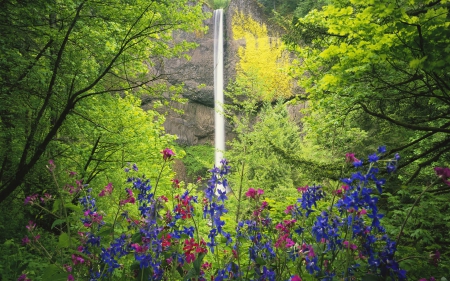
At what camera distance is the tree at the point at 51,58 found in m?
3.46

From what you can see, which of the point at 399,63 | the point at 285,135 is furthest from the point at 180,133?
the point at 399,63

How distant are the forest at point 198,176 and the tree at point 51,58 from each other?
0.02 metres

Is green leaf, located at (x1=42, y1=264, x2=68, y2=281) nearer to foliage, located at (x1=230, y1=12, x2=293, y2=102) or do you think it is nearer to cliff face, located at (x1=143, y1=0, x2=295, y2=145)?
foliage, located at (x1=230, y1=12, x2=293, y2=102)

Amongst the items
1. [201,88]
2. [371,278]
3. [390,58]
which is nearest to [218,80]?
[201,88]

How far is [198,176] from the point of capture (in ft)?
9.29

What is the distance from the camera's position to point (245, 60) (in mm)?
25125

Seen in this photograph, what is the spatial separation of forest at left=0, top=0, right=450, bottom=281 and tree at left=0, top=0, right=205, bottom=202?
2 centimetres

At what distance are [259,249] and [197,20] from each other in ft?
15.5

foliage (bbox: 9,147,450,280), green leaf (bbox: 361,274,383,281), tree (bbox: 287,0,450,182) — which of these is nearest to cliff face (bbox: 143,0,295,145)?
tree (bbox: 287,0,450,182)

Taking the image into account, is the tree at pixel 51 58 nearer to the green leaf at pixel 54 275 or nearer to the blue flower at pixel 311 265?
the green leaf at pixel 54 275

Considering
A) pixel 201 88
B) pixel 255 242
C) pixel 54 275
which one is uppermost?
pixel 201 88

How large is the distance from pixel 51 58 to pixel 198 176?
2559 mm

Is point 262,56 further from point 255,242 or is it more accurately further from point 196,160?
point 255,242

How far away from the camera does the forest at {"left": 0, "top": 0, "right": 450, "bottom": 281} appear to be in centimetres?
187
